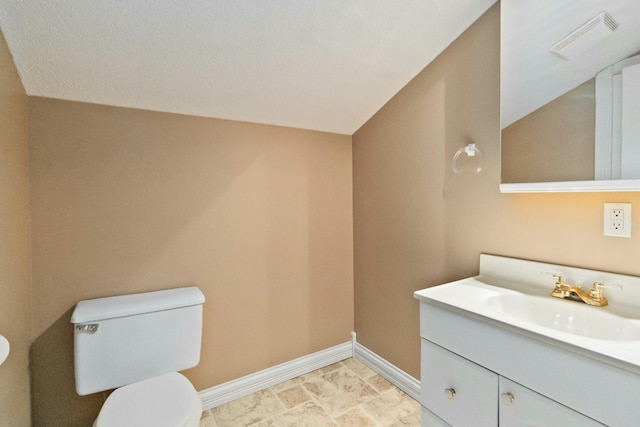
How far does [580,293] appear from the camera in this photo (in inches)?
45.4

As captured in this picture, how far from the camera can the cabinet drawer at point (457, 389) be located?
1.06 meters

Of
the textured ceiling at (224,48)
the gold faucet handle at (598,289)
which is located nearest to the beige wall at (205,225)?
the textured ceiling at (224,48)

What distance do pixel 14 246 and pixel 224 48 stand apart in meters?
1.15

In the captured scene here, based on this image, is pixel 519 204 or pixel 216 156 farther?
pixel 216 156

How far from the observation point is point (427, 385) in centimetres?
128

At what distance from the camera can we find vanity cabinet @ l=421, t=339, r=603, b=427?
91cm

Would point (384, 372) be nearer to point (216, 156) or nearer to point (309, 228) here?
point (309, 228)

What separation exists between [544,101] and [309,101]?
45.1 inches

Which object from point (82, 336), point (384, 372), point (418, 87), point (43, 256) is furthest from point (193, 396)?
point (418, 87)

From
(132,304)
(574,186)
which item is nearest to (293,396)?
(132,304)

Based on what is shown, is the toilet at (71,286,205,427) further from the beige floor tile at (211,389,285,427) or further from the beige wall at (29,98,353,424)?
the beige floor tile at (211,389,285,427)

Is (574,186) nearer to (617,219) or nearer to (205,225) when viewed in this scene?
(617,219)

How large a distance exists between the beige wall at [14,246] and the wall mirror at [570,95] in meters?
1.94

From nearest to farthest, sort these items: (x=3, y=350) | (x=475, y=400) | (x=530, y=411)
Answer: (x=3, y=350)
(x=530, y=411)
(x=475, y=400)
